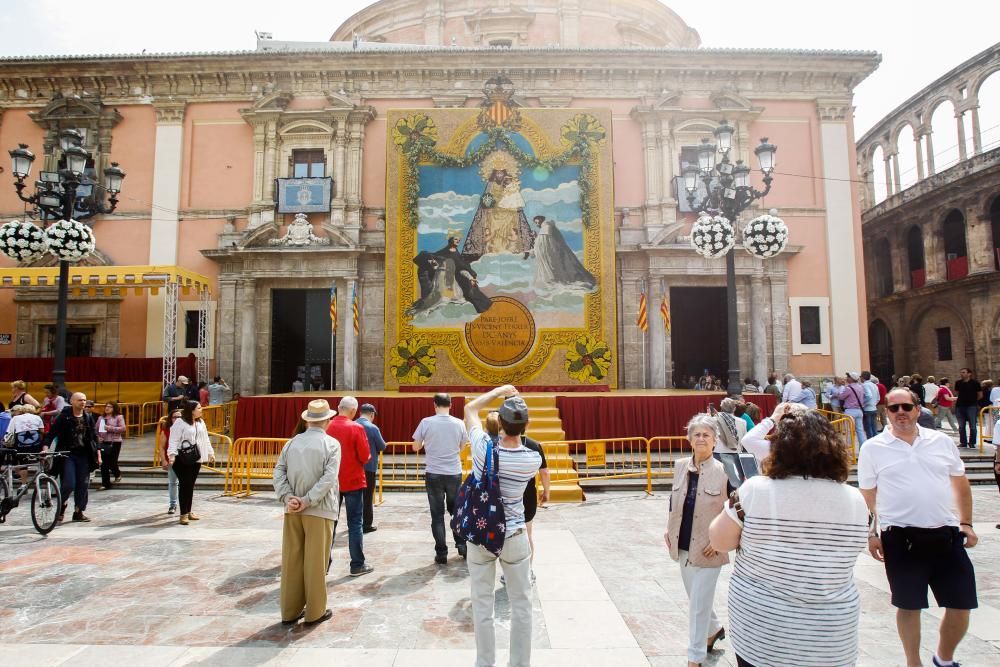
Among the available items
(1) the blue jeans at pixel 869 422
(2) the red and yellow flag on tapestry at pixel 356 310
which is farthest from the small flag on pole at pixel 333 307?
(1) the blue jeans at pixel 869 422

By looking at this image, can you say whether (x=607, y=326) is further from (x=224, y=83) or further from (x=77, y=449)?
(x=224, y=83)

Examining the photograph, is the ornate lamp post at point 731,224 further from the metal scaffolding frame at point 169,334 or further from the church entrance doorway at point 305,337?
the metal scaffolding frame at point 169,334

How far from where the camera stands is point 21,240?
10.8 m

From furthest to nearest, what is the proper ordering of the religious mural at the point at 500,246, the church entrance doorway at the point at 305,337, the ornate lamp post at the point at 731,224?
the church entrance doorway at the point at 305,337, the religious mural at the point at 500,246, the ornate lamp post at the point at 731,224

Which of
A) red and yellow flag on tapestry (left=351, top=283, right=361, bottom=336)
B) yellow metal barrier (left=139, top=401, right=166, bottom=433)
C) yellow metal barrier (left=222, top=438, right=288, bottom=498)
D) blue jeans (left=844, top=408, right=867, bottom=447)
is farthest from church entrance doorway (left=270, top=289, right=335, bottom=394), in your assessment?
blue jeans (left=844, top=408, right=867, bottom=447)

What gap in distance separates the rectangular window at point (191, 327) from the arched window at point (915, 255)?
29278 mm

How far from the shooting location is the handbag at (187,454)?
7.72 metres

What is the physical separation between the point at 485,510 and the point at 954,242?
1144 inches

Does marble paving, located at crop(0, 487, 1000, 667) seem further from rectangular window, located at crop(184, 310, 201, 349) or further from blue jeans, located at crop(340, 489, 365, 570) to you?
rectangular window, located at crop(184, 310, 201, 349)

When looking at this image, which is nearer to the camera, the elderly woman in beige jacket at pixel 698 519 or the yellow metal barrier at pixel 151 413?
the elderly woman in beige jacket at pixel 698 519

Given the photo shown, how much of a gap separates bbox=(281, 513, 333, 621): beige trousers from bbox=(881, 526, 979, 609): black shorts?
3.96 m

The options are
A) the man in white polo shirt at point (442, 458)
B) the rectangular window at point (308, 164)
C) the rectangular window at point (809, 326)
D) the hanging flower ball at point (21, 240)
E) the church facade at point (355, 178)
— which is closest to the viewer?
the man in white polo shirt at point (442, 458)

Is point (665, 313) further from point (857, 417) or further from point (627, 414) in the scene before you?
point (857, 417)

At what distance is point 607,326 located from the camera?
16.7 meters
